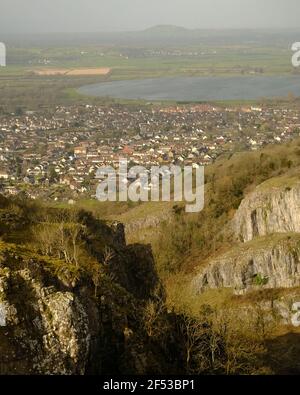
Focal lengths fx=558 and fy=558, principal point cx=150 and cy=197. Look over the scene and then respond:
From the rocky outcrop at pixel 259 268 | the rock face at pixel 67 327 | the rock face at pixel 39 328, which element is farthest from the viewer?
the rocky outcrop at pixel 259 268

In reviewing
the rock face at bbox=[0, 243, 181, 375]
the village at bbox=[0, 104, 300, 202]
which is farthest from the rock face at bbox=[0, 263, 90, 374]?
the village at bbox=[0, 104, 300, 202]

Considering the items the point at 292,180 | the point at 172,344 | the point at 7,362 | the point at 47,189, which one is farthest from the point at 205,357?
the point at 47,189

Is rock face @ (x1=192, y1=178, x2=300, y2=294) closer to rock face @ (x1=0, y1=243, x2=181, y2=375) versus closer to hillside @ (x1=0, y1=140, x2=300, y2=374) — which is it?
hillside @ (x1=0, y1=140, x2=300, y2=374)

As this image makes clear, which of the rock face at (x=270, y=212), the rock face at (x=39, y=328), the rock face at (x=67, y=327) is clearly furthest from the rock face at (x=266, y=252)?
the rock face at (x=39, y=328)

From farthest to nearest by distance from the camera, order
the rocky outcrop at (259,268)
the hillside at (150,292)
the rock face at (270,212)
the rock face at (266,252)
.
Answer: the rock face at (270,212), the rock face at (266,252), the rocky outcrop at (259,268), the hillside at (150,292)

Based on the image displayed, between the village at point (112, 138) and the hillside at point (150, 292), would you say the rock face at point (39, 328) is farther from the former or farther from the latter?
the village at point (112, 138)

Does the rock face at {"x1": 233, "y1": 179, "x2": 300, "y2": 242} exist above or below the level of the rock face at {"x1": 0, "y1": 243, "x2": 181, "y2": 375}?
below
